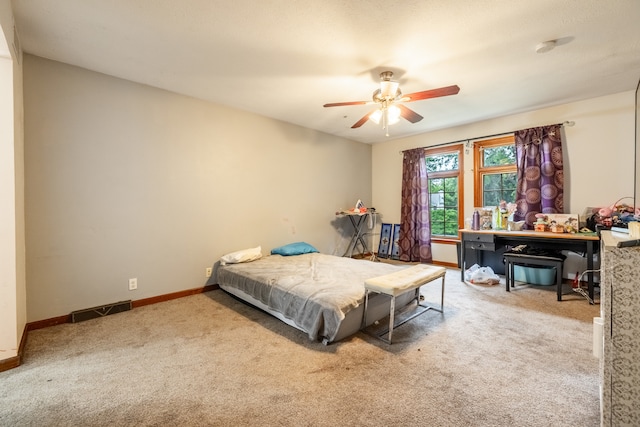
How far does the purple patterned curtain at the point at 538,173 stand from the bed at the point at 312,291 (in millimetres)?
2222

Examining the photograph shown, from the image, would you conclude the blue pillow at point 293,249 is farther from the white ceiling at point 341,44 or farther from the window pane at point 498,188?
the window pane at point 498,188

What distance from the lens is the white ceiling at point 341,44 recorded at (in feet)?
6.00

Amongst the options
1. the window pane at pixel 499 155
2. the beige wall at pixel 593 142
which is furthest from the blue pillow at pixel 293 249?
the beige wall at pixel 593 142

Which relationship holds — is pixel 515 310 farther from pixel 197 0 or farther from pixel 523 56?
pixel 197 0

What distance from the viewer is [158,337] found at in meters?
2.20

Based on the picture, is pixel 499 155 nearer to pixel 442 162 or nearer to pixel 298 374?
pixel 442 162

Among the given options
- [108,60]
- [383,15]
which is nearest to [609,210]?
[383,15]

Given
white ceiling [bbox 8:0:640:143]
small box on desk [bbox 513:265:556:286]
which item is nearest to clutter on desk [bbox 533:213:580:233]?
small box on desk [bbox 513:265:556:286]

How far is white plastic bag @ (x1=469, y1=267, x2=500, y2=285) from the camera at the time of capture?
3.60 metres

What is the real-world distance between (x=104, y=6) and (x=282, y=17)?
1.15 m

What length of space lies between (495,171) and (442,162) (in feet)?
2.76

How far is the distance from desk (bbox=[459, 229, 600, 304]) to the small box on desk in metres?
0.30

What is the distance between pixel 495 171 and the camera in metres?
4.18

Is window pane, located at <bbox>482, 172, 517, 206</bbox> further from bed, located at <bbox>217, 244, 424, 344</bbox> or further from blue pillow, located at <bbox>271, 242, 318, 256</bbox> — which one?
blue pillow, located at <bbox>271, 242, 318, 256</bbox>
